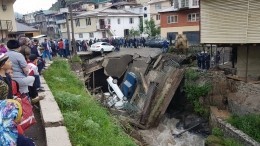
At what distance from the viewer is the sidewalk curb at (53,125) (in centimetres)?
475

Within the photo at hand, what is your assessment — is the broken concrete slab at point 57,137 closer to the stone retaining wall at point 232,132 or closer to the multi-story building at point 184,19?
the stone retaining wall at point 232,132

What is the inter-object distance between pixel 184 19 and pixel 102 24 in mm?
15602

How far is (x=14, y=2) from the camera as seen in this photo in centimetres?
3017

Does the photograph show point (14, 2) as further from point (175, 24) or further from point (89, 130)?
point (89, 130)

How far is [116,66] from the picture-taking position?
23.3 metres

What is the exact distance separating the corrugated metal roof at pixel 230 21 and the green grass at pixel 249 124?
376 cm

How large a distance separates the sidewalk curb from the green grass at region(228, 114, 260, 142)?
8.87m

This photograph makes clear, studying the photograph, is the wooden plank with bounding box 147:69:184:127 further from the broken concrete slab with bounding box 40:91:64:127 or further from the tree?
the tree

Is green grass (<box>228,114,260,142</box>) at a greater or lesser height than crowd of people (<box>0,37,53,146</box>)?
lesser

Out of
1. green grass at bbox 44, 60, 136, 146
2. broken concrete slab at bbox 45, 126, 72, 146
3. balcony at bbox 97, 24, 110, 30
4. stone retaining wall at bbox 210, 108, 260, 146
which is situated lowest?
stone retaining wall at bbox 210, 108, 260, 146

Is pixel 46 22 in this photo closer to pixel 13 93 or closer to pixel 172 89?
pixel 172 89

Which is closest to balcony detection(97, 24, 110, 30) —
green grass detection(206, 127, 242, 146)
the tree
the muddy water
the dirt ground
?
the tree

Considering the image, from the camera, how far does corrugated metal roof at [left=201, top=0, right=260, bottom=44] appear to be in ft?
45.6

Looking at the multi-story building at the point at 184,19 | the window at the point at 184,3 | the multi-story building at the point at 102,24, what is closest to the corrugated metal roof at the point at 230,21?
the multi-story building at the point at 184,19
